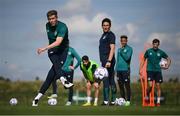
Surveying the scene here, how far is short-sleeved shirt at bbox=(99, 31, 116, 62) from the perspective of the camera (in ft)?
33.6

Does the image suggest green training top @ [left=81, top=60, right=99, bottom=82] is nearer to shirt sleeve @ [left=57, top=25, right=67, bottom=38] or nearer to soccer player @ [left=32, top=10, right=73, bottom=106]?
soccer player @ [left=32, top=10, right=73, bottom=106]

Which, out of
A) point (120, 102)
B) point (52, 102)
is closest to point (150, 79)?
point (120, 102)

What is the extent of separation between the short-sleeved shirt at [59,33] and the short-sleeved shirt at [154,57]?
272cm

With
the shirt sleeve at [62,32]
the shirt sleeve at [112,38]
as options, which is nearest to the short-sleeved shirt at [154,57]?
the shirt sleeve at [112,38]

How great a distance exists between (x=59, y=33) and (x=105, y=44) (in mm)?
1371

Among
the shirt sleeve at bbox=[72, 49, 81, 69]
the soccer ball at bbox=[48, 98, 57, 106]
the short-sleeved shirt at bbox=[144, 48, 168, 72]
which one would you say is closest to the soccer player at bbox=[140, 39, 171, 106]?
the short-sleeved shirt at bbox=[144, 48, 168, 72]

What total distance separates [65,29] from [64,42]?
30 centimetres

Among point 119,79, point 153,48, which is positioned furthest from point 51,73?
point 153,48

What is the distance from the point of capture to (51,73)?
9461 mm

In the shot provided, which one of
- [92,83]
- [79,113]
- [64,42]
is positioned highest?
[64,42]

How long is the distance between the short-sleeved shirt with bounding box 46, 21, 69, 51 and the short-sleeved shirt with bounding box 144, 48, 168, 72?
8.92ft

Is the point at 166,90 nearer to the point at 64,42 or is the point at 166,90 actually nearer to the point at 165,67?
the point at 165,67

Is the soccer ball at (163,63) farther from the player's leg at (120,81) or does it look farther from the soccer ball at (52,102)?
the soccer ball at (52,102)

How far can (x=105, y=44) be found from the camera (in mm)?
10289
